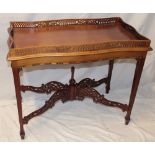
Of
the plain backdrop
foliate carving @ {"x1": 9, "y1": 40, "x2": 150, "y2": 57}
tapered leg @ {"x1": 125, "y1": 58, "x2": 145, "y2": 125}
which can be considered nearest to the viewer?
foliate carving @ {"x1": 9, "y1": 40, "x2": 150, "y2": 57}

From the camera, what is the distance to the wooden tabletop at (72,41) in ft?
3.67

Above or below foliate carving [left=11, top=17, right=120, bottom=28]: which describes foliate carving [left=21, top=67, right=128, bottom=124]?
below

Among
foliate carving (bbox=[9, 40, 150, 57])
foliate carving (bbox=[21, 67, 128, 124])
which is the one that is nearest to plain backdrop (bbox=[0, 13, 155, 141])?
foliate carving (bbox=[21, 67, 128, 124])

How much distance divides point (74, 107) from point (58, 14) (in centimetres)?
60

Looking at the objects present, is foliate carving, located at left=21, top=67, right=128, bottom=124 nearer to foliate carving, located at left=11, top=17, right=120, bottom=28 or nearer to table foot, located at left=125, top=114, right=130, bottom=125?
table foot, located at left=125, top=114, right=130, bottom=125

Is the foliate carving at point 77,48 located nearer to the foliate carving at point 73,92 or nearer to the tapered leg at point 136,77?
the tapered leg at point 136,77

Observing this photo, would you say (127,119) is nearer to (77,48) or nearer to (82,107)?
(82,107)

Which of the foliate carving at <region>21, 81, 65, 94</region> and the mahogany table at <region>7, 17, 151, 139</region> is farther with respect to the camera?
the foliate carving at <region>21, 81, 65, 94</region>

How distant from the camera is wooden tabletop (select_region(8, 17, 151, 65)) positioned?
44.0 inches

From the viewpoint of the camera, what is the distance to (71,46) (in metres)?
1.13

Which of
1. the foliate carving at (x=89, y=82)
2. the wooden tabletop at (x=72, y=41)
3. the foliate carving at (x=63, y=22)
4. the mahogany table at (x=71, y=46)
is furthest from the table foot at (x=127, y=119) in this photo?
the foliate carving at (x=63, y=22)

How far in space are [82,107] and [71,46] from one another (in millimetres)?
644

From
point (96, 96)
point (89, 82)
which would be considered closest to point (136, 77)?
point (96, 96)
